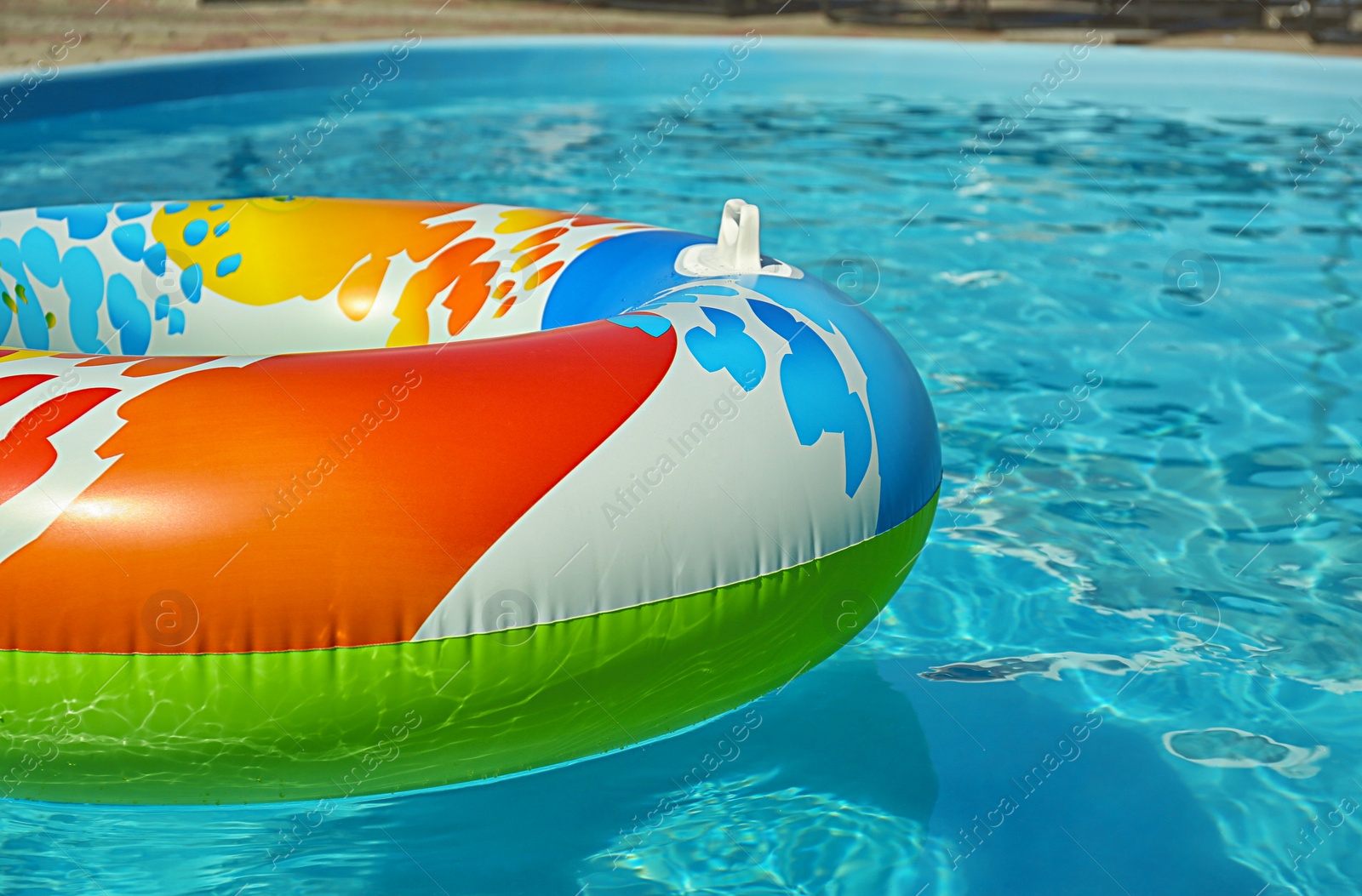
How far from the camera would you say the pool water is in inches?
80.6

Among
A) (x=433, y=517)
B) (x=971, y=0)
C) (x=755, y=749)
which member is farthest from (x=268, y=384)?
(x=971, y=0)

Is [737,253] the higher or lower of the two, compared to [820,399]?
higher

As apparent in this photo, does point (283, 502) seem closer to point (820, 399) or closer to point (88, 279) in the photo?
point (820, 399)

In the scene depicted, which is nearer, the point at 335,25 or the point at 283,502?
the point at 283,502

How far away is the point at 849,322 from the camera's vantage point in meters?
2.18

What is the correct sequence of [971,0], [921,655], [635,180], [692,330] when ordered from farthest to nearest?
[971,0] < [635,180] < [921,655] < [692,330]

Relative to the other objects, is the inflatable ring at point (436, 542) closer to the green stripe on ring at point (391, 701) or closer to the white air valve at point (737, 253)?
the green stripe on ring at point (391, 701)

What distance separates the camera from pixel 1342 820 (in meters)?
2.14

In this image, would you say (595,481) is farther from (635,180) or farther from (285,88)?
(285,88)

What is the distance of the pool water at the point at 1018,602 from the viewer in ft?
6.72

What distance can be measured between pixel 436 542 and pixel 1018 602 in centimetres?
156

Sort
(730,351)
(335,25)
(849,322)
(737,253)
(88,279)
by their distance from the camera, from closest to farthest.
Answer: (730,351) < (849,322) < (737,253) < (88,279) < (335,25)

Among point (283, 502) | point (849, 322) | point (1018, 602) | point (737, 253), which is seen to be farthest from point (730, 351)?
point (1018, 602)

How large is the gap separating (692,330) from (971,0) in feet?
35.7
